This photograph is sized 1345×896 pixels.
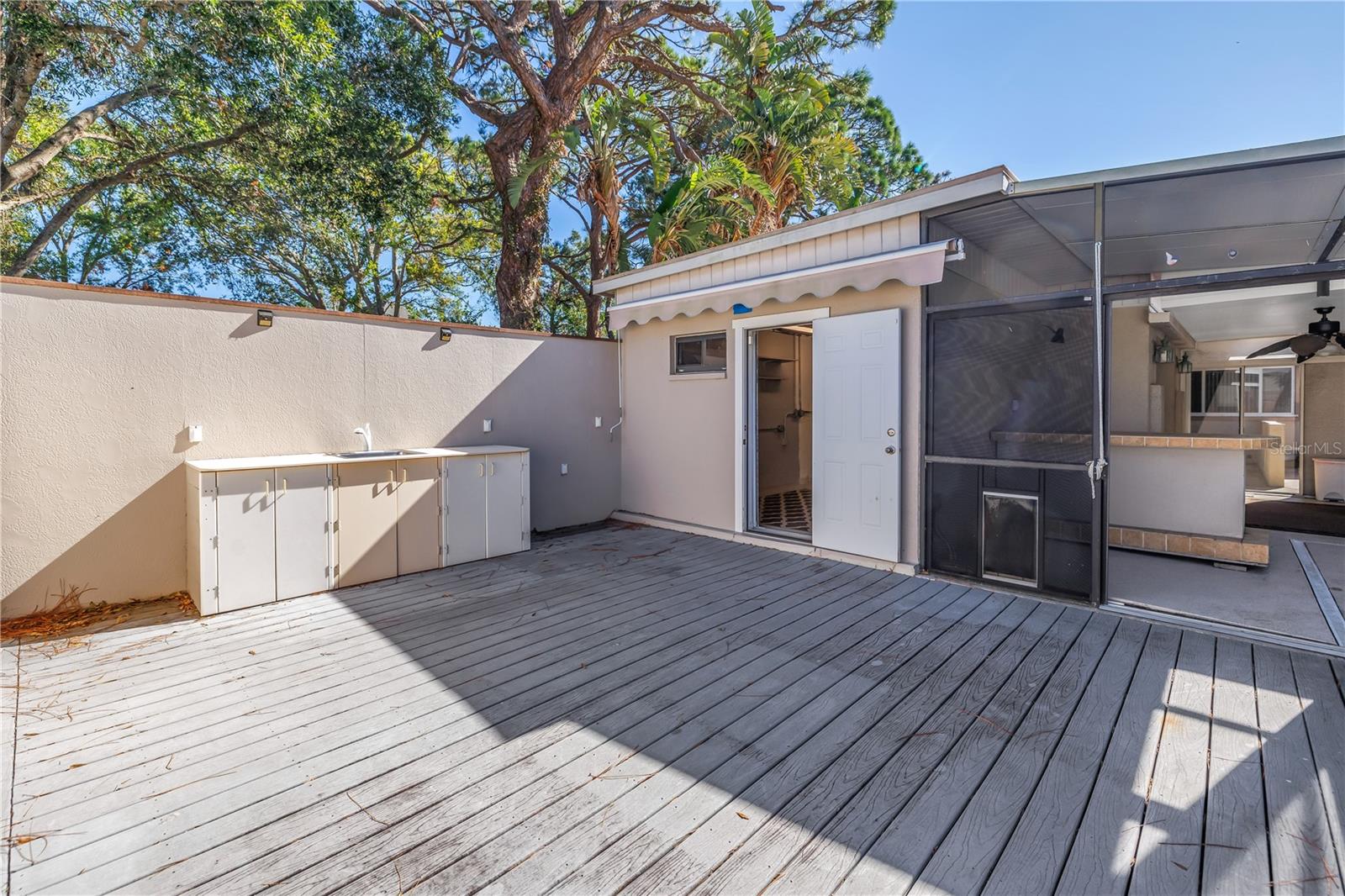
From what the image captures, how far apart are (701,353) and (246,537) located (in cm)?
463

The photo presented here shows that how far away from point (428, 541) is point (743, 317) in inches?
152

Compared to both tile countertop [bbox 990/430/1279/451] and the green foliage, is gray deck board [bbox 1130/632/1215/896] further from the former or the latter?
the green foliage

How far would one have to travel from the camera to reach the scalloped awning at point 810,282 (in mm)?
4402

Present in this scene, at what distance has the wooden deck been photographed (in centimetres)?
177

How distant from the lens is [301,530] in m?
4.42

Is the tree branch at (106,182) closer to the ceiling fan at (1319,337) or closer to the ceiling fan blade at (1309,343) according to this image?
the ceiling fan at (1319,337)

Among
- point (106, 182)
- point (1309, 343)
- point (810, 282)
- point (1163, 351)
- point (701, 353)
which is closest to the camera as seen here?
point (810, 282)

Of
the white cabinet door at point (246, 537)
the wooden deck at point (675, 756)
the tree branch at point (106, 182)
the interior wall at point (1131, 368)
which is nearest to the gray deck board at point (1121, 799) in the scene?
the wooden deck at point (675, 756)

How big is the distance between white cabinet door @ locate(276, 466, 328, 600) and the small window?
12.8ft

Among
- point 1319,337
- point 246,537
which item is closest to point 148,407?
point 246,537

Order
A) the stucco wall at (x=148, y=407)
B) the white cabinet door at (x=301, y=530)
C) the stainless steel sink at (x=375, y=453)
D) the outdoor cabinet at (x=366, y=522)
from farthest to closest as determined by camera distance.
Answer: the stainless steel sink at (x=375, y=453) < the outdoor cabinet at (x=366, y=522) < the white cabinet door at (x=301, y=530) < the stucco wall at (x=148, y=407)

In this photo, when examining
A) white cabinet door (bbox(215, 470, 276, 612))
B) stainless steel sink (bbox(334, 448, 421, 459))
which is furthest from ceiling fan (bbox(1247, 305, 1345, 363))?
white cabinet door (bbox(215, 470, 276, 612))

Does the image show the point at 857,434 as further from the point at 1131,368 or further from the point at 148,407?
the point at 148,407

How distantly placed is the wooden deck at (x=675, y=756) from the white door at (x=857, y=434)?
136 cm
